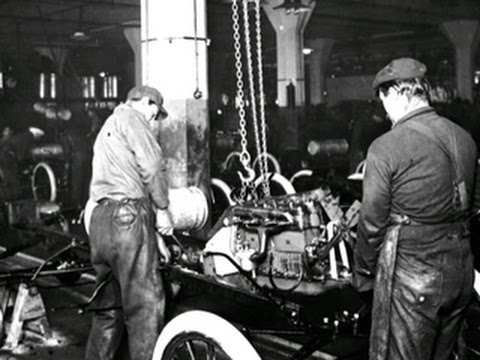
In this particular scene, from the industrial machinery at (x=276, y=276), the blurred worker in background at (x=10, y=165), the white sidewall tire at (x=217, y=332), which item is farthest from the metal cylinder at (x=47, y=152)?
the white sidewall tire at (x=217, y=332)

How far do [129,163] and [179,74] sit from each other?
334cm

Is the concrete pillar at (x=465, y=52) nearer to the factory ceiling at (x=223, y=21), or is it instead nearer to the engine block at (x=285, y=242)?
the factory ceiling at (x=223, y=21)

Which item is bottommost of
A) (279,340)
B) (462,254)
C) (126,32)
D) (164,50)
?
(279,340)

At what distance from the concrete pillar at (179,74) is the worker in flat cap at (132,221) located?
118 inches

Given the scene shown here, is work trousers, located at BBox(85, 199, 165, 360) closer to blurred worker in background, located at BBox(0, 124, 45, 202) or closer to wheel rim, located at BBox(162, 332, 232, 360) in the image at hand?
wheel rim, located at BBox(162, 332, 232, 360)

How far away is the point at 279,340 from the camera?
578 cm

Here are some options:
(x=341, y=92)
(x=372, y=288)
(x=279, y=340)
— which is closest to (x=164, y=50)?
(x=279, y=340)

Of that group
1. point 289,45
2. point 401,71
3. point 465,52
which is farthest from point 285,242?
point 465,52

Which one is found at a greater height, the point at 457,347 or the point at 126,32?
the point at 126,32

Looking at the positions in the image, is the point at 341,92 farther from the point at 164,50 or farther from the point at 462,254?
the point at 462,254

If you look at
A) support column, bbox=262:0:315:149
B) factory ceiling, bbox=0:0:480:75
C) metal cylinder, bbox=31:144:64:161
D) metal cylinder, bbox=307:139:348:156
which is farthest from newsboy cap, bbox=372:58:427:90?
support column, bbox=262:0:315:149

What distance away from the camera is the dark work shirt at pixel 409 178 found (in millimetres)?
3328

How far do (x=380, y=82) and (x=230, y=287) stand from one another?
1555 mm

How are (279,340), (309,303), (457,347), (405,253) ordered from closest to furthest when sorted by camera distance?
(405,253), (457,347), (309,303), (279,340)
